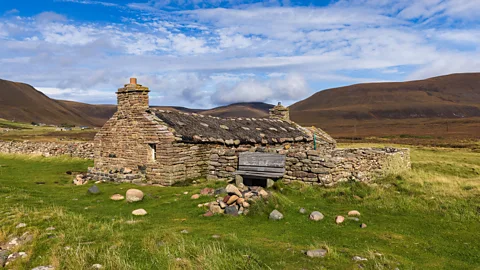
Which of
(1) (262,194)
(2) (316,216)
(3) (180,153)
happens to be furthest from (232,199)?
(3) (180,153)

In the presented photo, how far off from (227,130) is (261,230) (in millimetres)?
13270

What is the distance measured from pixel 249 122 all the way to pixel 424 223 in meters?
17.0

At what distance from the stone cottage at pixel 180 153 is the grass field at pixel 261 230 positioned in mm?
1269

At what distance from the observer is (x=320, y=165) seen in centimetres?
1444

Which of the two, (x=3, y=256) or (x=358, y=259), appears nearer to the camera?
(x=358, y=259)

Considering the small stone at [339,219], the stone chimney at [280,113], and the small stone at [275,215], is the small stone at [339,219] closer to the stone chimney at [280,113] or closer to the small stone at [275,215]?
the small stone at [275,215]

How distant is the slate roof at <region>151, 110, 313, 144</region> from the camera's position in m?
18.7

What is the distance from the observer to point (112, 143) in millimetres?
19766

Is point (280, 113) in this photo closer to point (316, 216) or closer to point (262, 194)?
point (262, 194)

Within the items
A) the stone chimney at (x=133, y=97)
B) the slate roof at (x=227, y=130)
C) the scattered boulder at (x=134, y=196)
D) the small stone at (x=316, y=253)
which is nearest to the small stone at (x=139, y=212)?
the scattered boulder at (x=134, y=196)

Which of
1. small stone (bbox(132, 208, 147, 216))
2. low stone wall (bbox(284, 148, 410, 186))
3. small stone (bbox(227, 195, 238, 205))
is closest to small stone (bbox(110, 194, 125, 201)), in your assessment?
small stone (bbox(132, 208, 147, 216))

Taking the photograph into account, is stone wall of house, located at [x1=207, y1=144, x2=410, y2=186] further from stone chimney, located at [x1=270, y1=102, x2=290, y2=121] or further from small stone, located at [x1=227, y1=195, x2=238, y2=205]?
stone chimney, located at [x1=270, y1=102, x2=290, y2=121]

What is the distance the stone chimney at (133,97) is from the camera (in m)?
18.8

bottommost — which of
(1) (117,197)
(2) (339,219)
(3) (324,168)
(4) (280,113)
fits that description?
(1) (117,197)
